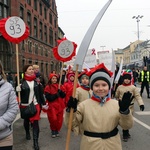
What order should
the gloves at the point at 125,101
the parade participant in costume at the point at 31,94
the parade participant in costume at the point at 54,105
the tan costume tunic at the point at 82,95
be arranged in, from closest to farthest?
1. the gloves at the point at 125,101
2. the parade participant in costume at the point at 31,94
3. the tan costume tunic at the point at 82,95
4. the parade participant in costume at the point at 54,105

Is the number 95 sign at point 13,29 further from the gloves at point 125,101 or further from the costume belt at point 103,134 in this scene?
the gloves at point 125,101

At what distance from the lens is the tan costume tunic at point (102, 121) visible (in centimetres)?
279

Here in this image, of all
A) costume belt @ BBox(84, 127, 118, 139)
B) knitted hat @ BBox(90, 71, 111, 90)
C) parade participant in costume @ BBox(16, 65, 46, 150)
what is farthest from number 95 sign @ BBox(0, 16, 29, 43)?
costume belt @ BBox(84, 127, 118, 139)

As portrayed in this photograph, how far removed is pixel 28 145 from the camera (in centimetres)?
563

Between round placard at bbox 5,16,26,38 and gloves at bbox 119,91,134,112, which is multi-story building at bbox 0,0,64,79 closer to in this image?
round placard at bbox 5,16,26,38

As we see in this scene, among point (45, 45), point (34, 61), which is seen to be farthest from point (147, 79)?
point (45, 45)

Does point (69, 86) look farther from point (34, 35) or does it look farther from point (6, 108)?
point (34, 35)

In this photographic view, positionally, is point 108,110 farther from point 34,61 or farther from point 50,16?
Result: point 50,16

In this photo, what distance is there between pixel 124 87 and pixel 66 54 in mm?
1700

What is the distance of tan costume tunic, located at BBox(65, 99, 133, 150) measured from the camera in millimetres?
2785

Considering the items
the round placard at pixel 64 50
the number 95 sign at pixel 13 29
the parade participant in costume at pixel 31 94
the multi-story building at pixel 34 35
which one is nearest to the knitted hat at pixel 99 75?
the parade participant in costume at pixel 31 94

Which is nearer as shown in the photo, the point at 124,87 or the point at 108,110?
the point at 108,110

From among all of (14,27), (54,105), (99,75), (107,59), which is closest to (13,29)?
(14,27)

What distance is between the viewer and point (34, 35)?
40281mm
